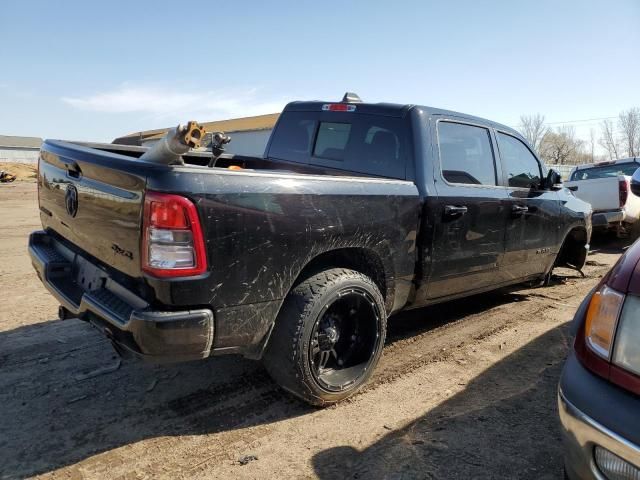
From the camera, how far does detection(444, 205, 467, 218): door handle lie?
11.6ft

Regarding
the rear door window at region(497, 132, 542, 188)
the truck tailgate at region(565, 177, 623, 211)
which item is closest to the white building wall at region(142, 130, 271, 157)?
the truck tailgate at region(565, 177, 623, 211)

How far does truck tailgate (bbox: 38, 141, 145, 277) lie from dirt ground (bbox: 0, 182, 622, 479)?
38.6 inches

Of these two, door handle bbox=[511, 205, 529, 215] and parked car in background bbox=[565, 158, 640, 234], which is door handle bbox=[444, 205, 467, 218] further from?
parked car in background bbox=[565, 158, 640, 234]

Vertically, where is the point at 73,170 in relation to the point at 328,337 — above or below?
above

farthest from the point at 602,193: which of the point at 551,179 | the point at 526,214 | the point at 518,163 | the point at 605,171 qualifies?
the point at 526,214

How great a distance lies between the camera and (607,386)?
175 centimetres

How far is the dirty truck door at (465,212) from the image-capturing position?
359 centimetres

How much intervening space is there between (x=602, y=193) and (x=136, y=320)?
31.3 feet

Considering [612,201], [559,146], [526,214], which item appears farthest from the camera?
[559,146]

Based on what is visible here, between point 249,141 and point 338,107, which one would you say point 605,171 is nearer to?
point 338,107

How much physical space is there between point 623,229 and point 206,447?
9.52 m

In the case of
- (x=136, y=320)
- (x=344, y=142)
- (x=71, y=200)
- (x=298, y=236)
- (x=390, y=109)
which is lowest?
(x=136, y=320)

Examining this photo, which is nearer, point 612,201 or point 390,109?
point 390,109

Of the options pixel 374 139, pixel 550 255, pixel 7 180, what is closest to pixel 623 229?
pixel 550 255
